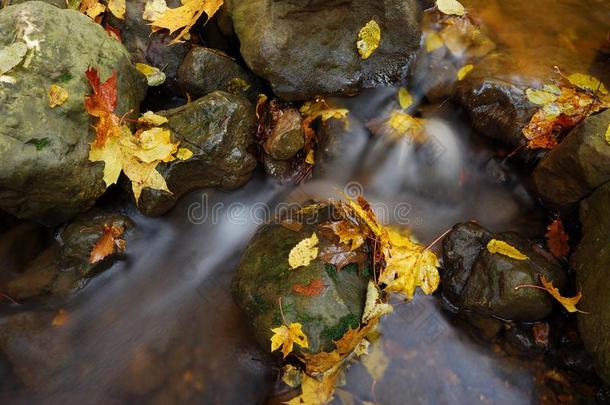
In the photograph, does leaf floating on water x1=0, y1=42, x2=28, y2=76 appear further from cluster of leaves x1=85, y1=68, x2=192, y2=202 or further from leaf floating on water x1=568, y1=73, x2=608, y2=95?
leaf floating on water x1=568, y1=73, x2=608, y2=95

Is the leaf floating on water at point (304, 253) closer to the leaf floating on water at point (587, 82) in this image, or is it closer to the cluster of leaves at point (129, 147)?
the cluster of leaves at point (129, 147)

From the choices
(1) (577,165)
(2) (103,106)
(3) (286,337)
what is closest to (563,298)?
(1) (577,165)

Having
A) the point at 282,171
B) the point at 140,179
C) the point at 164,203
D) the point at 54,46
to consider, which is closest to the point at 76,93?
the point at 54,46

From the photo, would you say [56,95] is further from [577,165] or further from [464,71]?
[577,165]

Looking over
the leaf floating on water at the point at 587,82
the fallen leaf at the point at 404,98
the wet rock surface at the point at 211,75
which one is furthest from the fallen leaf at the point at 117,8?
the leaf floating on water at the point at 587,82

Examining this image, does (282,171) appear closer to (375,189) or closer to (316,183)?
(316,183)

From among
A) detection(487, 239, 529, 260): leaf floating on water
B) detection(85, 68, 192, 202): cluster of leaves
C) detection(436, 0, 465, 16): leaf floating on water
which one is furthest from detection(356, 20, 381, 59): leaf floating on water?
detection(487, 239, 529, 260): leaf floating on water
